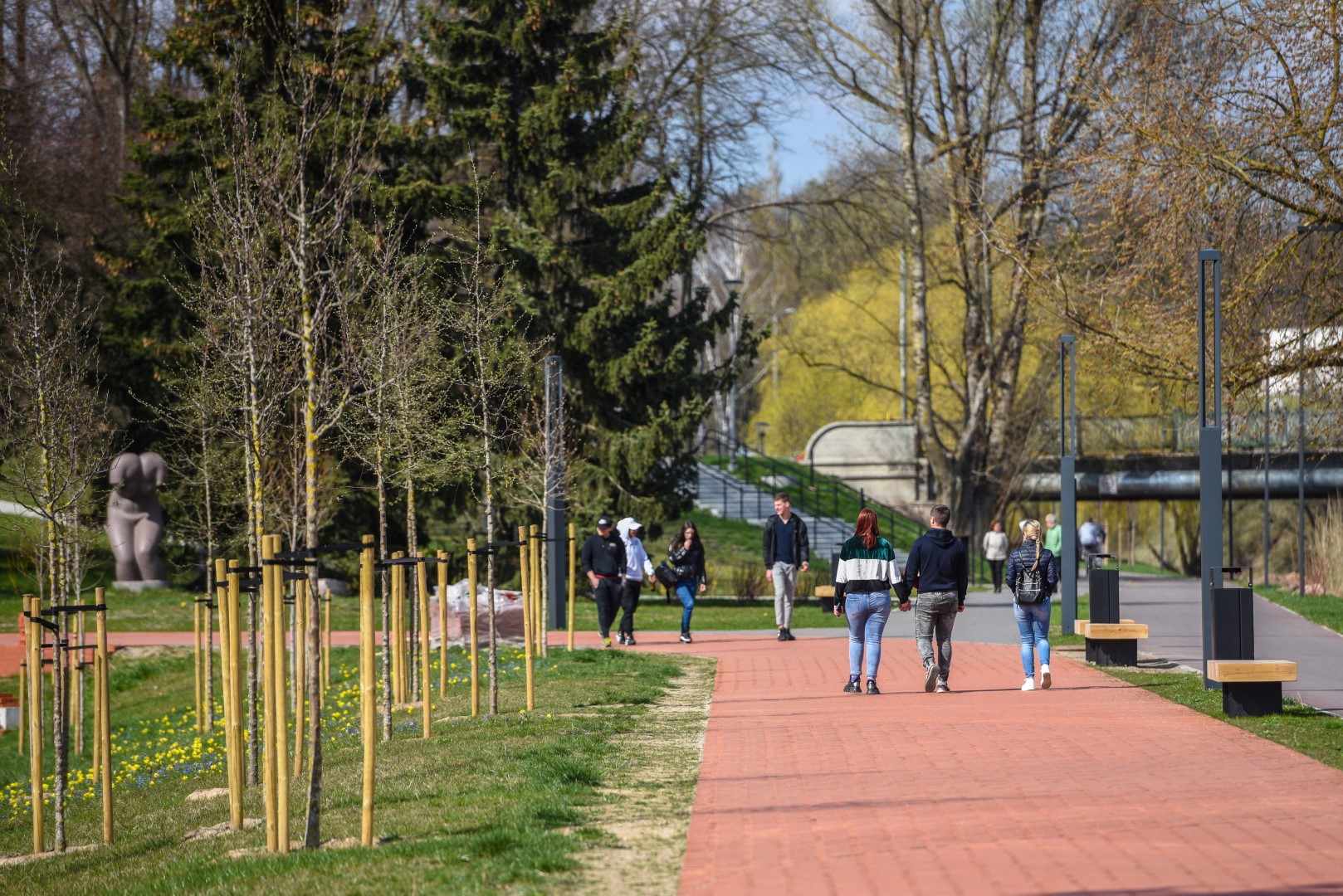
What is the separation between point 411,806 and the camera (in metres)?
9.71

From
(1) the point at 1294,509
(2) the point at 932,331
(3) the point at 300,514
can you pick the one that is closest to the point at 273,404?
(3) the point at 300,514

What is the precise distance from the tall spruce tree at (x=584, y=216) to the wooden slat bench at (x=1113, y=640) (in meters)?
13.9

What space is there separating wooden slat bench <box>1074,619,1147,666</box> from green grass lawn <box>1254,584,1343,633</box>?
6.13 m

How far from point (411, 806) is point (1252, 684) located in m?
7.09

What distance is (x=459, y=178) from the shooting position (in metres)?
33.9

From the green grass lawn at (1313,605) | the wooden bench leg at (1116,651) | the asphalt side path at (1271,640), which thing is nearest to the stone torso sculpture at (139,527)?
the asphalt side path at (1271,640)

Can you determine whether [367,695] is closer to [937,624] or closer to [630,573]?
[937,624]

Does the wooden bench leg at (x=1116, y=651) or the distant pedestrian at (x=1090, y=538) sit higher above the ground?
the distant pedestrian at (x=1090, y=538)

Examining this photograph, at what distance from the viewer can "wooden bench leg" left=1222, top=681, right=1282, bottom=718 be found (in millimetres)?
13289

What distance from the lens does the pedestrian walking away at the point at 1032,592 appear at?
15.7 metres

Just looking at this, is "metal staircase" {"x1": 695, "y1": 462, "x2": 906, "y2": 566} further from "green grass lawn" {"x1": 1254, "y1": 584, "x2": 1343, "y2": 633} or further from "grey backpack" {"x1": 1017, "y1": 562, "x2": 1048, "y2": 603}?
"grey backpack" {"x1": 1017, "y1": 562, "x2": 1048, "y2": 603}

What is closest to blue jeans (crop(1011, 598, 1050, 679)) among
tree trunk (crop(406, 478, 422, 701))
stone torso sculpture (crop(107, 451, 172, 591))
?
tree trunk (crop(406, 478, 422, 701))

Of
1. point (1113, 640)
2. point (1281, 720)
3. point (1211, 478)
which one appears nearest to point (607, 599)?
point (1113, 640)

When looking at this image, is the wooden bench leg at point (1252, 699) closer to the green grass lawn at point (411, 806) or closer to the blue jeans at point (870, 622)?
the blue jeans at point (870, 622)
